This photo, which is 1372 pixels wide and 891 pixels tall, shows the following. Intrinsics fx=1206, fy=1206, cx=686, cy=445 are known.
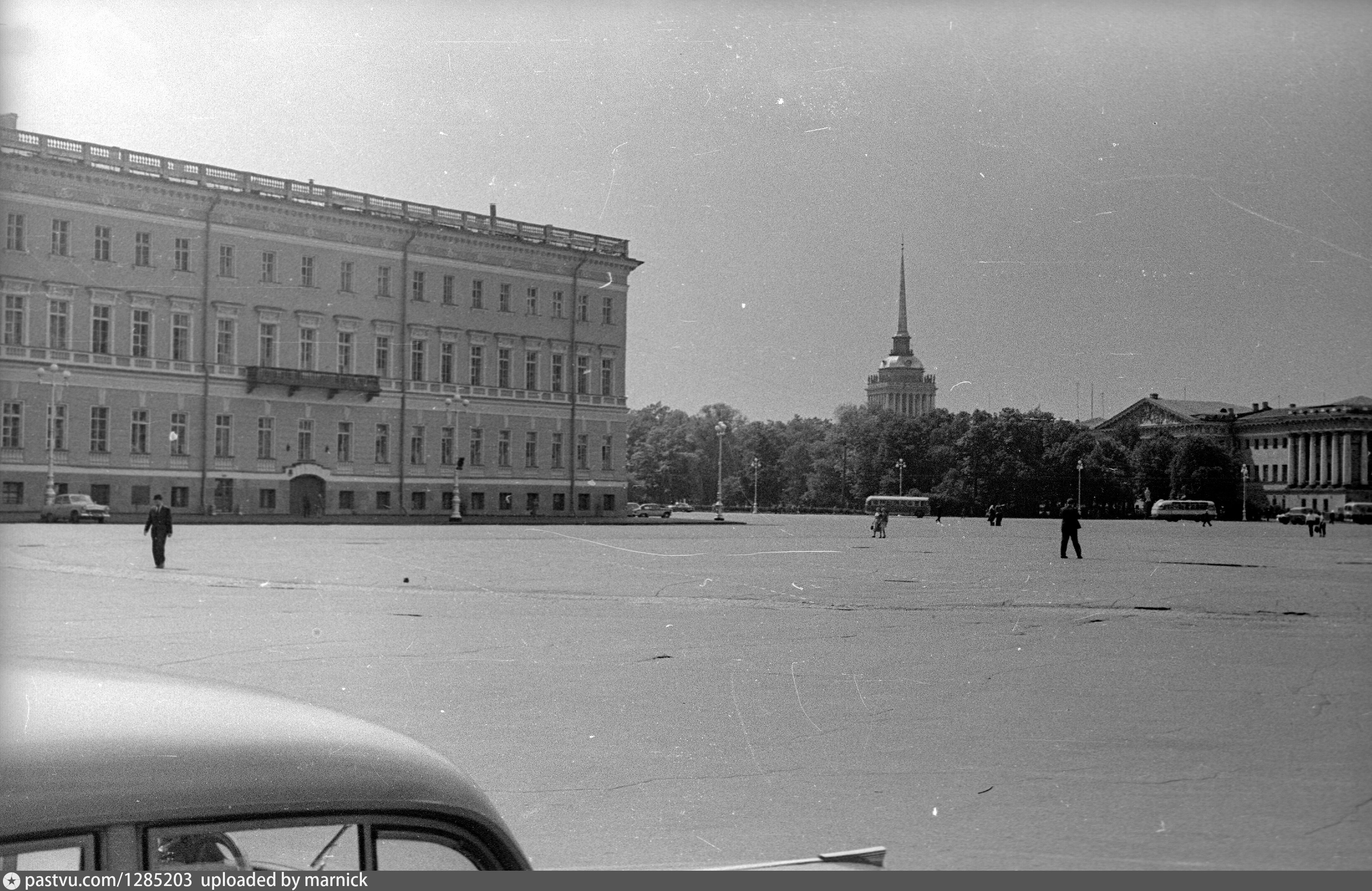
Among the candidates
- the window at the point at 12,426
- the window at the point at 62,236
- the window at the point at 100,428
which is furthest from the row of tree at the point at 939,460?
the window at the point at 100,428

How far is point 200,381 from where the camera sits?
7980 mm

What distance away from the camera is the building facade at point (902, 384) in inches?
149

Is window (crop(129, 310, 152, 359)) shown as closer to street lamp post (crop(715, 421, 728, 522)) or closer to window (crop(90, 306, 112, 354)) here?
window (crop(90, 306, 112, 354))

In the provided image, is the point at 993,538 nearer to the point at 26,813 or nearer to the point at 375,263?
the point at 375,263

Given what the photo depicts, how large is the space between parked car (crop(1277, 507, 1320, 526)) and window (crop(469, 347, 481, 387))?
432 centimetres

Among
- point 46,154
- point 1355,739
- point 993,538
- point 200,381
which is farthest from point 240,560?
point 1355,739

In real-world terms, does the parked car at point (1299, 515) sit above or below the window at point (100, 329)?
below

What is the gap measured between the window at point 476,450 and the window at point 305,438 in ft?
3.23

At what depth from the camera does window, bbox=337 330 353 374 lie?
7.67 meters

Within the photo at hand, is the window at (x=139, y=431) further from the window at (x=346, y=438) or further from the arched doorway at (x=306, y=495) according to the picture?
the window at (x=346, y=438)

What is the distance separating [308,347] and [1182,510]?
213 inches

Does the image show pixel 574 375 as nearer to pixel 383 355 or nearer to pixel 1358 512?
pixel 1358 512

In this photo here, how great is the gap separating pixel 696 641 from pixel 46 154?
5.05 metres

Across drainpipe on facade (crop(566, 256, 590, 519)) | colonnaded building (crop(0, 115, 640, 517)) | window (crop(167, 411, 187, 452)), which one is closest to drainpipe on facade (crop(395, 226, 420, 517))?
colonnaded building (crop(0, 115, 640, 517))
